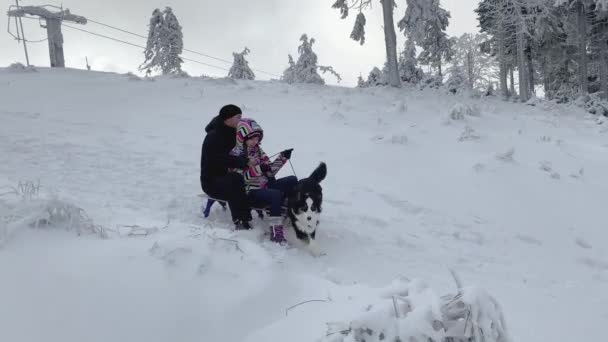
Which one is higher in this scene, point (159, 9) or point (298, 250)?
point (159, 9)

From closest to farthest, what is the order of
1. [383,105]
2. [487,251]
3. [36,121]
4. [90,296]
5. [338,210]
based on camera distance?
[90,296] → [487,251] → [338,210] → [36,121] → [383,105]

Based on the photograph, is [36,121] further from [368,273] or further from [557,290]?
[557,290]

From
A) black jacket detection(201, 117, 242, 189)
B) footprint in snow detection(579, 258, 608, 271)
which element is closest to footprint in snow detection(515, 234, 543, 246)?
footprint in snow detection(579, 258, 608, 271)

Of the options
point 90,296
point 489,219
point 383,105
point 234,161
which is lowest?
point 489,219

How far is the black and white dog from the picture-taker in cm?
493

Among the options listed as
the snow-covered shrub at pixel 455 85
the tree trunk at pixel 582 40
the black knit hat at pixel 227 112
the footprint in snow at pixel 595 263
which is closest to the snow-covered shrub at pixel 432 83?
the snow-covered shrub at pixel 455 85

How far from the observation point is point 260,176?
5.62 m

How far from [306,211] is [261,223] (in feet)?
2.94

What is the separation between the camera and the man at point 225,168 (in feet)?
16.8

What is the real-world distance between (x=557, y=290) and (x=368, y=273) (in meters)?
2.27

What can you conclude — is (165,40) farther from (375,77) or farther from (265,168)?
(265,168)

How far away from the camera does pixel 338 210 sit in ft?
21.5

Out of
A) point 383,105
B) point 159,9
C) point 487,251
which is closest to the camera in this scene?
point 487,251

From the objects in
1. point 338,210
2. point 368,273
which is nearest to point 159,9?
point 338,210
